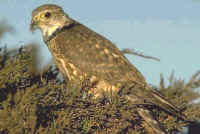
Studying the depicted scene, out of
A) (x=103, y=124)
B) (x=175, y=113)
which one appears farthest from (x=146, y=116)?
(x=103, y=124)

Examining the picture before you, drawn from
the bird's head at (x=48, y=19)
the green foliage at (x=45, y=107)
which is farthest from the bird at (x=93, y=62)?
the green foliage at (x=45, y=107)

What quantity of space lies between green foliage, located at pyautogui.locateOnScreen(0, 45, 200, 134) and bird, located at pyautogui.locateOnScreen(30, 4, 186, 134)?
2.56 feet

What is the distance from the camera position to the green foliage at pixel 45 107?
262cm

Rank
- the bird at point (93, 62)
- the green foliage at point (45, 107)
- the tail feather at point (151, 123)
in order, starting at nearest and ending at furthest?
1. the green foliage at point (45, 107)
2. the tail feather at point (151, 123)
3. the bird at point (93, 62)

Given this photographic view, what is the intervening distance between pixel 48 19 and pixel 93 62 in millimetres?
1195

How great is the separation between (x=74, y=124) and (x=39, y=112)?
1.22 ft

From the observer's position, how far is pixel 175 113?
390 cm

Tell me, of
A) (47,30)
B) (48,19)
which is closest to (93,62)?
(47,30)

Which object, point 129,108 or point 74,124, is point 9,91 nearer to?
point 74,124

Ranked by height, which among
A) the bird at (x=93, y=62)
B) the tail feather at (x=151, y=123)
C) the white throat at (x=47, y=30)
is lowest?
the tail feather at (x=151, y=123)

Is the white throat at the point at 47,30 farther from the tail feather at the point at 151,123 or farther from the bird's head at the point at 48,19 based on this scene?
the tail feather at the point at 151,123

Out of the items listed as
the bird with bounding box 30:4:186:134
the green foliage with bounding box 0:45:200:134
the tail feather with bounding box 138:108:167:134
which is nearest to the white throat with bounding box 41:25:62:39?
the bird with bounding box 30:4:186:134

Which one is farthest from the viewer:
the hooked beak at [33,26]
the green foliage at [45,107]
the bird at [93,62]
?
the hooked beak at [33,26]

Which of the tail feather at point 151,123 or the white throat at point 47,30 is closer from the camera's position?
the tail feather at point 151,123
